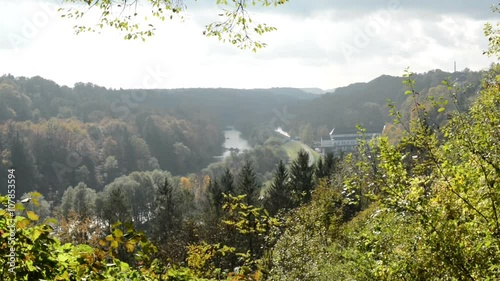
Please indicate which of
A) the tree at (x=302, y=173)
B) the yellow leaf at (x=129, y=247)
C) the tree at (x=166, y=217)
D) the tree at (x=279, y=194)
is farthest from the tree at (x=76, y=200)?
the yellow leaf at (x=129, y=247)

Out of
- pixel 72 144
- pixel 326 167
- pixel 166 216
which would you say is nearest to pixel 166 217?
pixel 166 216

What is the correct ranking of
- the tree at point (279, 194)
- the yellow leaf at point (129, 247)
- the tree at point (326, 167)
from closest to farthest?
the yellow leaf at point (129, 247), the tree at point (279, 194), the tree at point (326, 167)

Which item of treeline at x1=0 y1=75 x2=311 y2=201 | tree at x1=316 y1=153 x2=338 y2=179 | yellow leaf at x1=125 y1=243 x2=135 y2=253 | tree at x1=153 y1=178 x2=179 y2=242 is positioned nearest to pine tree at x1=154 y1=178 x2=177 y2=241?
tree at x1=153 y1=178 x2=179 y2=242

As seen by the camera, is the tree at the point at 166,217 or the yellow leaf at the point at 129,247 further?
the tree at the point at 166,217

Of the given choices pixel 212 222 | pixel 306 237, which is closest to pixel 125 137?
pixel 212 222

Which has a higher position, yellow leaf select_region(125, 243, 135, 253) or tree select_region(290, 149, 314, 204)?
yellow leaf select_region(125, 243, 135, 253)

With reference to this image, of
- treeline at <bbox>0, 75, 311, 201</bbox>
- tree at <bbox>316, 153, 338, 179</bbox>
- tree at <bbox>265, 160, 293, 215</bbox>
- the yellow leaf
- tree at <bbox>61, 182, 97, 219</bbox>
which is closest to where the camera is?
the yellow leaf

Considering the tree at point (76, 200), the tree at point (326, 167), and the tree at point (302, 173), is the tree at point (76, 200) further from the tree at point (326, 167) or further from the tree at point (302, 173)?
the tree at point (326, 167)

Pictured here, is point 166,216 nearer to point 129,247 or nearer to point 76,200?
point 76,200

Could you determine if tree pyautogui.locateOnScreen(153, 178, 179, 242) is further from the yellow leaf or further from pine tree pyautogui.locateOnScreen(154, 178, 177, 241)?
the yellow leaf

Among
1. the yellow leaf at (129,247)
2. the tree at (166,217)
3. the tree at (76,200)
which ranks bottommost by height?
the tree at (76,200)

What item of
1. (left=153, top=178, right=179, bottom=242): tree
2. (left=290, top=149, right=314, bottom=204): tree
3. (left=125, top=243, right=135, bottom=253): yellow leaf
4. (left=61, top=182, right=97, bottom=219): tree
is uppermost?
(left=125, top=243, right=135, bottom=253): yellow leaf

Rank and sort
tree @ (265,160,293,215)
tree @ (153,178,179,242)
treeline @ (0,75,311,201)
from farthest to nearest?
treeline @ (0,75,311,201) < tree @ (153,178,179,242) < tree @ (265,160,293,215)

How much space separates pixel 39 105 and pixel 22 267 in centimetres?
20572
